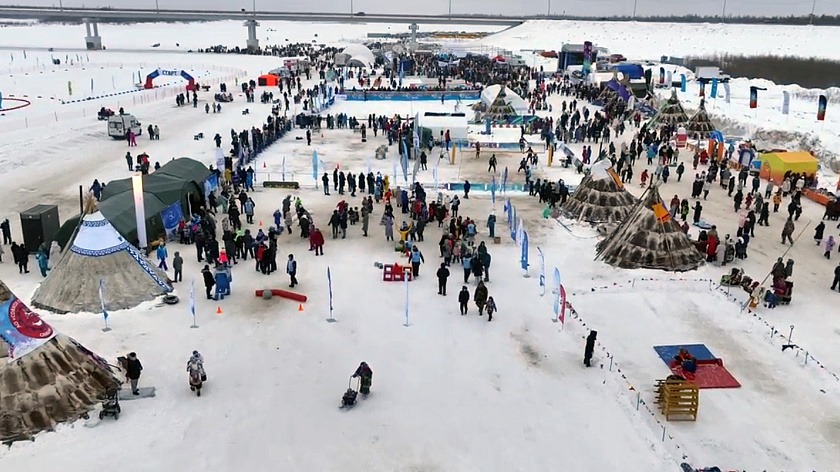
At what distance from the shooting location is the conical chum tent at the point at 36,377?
1109cm

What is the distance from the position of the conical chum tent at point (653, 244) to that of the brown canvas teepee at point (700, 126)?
22.5 meters

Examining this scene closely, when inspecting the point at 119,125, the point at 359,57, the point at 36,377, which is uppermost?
the point at 359,57

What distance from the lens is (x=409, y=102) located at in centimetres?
5409

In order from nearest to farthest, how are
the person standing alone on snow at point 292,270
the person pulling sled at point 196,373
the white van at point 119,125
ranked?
the person pulling sled at point 196,373, the person standing alone on snow at point 292,270, the white van at point 119,125

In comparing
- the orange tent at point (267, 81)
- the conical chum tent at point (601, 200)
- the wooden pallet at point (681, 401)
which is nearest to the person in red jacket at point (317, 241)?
the conical chum tent at point (601, 200)

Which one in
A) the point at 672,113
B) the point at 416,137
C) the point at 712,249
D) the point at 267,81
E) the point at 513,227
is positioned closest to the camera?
the point at 712,249

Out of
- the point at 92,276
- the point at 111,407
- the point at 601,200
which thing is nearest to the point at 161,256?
the point at 92,276

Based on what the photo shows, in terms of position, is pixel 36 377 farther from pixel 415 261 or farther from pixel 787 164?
pixel 787 164

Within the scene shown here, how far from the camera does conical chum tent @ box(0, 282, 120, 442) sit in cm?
1109

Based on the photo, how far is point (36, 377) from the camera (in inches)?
448

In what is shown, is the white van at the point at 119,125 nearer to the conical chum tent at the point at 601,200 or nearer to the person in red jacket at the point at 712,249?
the conical chum tent at the point at 601,200

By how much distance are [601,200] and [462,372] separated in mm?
11890

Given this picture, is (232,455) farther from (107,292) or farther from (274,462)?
(107,292)

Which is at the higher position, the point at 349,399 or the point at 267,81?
the point at 267,81
